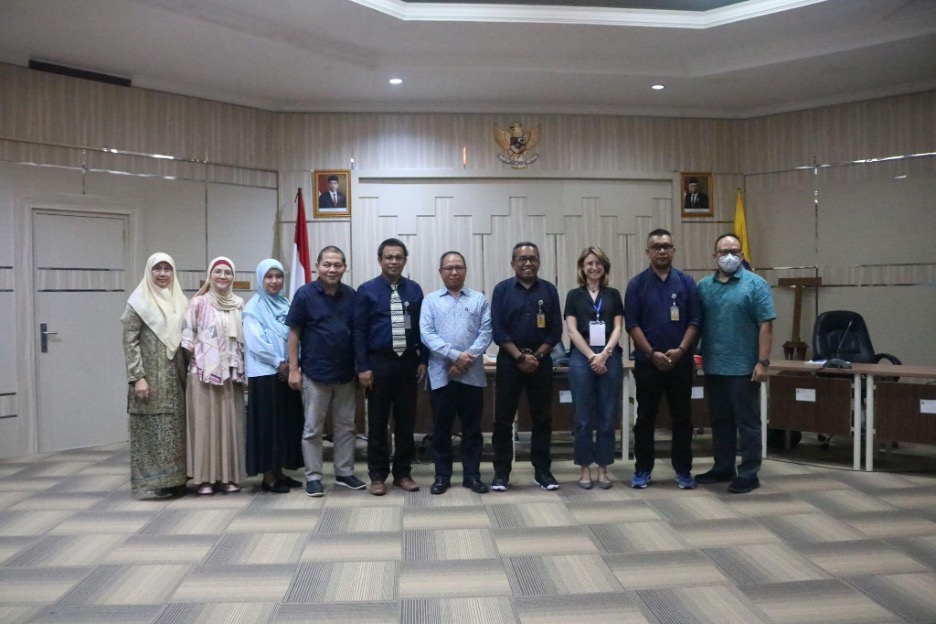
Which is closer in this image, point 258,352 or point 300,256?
point 258,352

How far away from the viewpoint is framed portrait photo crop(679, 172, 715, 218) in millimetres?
7293

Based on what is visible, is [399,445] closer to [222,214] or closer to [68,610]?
[68,610]

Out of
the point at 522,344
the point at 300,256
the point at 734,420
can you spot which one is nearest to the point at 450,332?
the point at 522,344

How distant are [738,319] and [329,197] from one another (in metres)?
4.30

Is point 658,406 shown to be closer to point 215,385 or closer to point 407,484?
point 407,484

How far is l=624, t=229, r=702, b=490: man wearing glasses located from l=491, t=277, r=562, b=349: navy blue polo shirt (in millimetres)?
A: 484

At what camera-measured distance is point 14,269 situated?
18.0ft

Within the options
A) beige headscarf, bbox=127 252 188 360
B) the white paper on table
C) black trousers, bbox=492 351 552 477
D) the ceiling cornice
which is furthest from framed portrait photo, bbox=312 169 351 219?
the white paper on table

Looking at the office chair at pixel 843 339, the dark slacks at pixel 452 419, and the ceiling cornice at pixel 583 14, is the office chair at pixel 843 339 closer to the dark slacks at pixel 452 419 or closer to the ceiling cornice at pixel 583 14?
the ceiling cornice at pixel 583 14

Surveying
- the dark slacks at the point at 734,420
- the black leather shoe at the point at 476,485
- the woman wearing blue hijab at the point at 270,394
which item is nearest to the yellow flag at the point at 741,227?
the dark slacks at the point at 734,420

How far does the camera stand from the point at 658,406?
14.0ft

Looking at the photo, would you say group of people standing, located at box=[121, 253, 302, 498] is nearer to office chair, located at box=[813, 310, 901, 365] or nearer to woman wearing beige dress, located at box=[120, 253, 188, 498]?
woman wearing beige dress, located at box=[120, 253, 188, 498]

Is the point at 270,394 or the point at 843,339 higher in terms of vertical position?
the point at 843,339

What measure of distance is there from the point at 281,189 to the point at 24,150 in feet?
7.24
